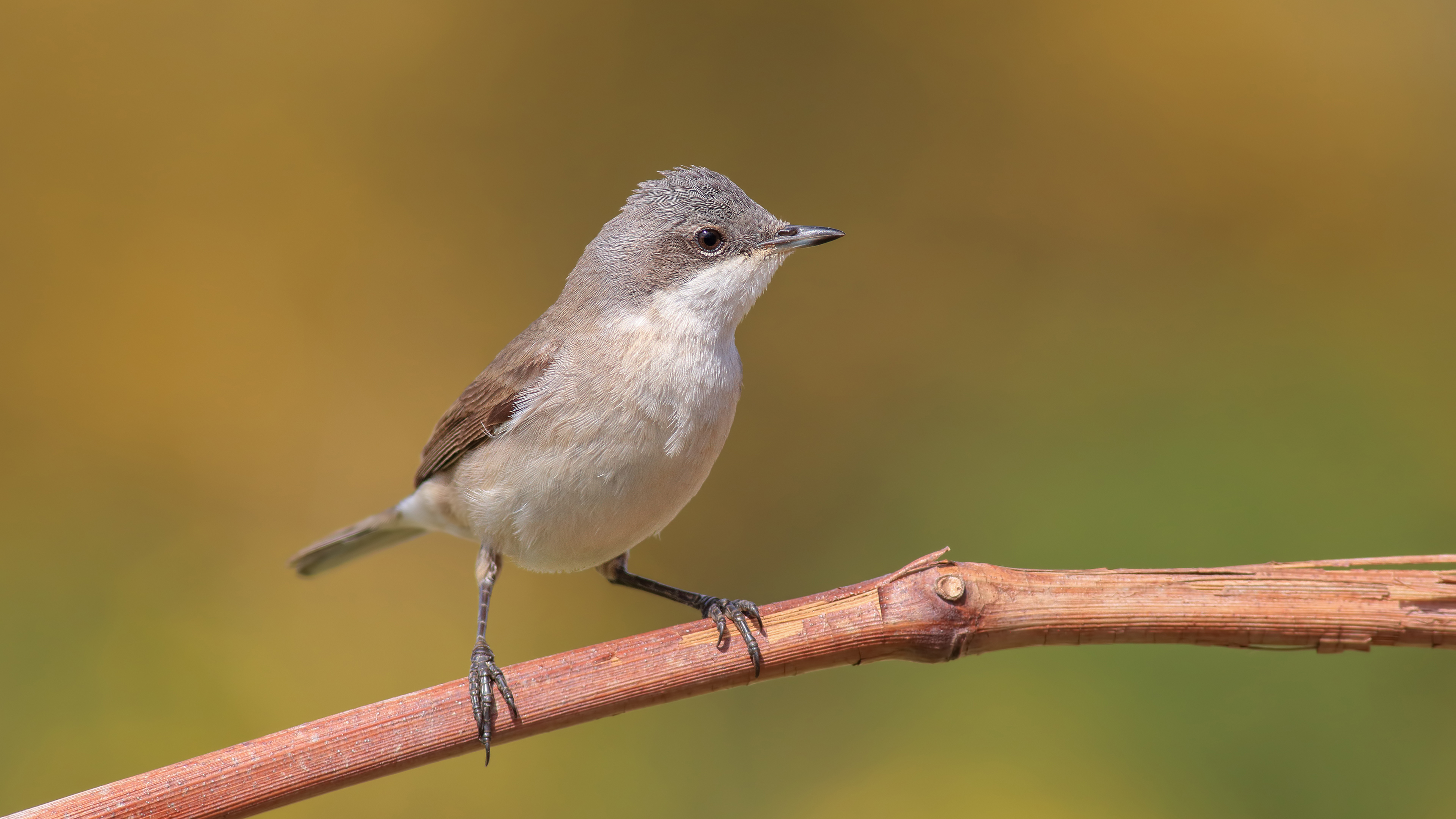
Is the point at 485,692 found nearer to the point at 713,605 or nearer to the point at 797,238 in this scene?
the point at 713,605

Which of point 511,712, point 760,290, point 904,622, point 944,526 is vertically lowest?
point 511,712

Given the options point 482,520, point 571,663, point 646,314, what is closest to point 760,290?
point 646,314

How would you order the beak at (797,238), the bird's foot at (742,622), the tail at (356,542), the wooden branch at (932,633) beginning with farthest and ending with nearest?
the tail at (356,542) → the beak at (797,238) → the bird's foot at (742,622) → the wooden branch at (932,633)

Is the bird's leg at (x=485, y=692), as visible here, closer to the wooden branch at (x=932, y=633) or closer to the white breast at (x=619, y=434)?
the wooden branch at (x=932, y=633)

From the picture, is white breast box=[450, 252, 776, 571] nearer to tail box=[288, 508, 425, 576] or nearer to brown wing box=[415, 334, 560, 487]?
brown wing box=[415, 334, 560, 487]

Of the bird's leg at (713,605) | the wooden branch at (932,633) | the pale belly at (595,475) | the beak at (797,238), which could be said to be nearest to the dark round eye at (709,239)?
the beak at (797,238)

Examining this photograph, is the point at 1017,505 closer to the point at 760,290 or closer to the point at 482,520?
the point at 760,290

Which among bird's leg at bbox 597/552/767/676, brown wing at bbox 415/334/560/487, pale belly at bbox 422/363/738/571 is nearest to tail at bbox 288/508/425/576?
brown wing at bbox 415/334/560/487
